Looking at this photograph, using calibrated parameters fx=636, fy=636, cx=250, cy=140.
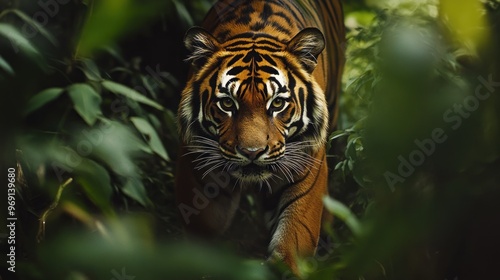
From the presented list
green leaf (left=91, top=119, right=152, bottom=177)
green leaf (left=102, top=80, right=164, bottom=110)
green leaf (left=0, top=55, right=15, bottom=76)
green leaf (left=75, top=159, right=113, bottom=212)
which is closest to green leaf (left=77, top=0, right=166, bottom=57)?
green leaf (left=75, top=159, right=113, bottom=212)

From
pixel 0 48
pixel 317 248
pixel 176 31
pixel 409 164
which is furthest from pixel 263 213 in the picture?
pixel 409 164

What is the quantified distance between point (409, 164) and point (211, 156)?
107 centimetres

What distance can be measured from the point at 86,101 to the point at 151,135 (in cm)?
20

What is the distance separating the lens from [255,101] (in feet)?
4.28

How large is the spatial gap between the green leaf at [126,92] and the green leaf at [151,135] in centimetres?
5

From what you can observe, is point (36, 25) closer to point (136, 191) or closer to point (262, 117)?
point (136, 191)

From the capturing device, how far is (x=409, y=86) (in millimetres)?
251

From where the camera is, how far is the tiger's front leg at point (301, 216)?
141cm

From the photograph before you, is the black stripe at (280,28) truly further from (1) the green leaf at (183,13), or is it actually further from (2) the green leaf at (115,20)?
(2) the green leaf at (115,20)

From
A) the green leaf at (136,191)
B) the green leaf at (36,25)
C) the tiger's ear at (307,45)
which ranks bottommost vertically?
the green leaf at (136,191)

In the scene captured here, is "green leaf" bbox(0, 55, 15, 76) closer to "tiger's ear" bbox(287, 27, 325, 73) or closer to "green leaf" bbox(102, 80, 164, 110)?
"green leaf" bbox(102, 80, 164, 110)

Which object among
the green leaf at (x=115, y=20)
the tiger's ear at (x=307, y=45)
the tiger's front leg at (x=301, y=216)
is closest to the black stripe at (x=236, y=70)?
the tiger's ear at (x=307, y=45)

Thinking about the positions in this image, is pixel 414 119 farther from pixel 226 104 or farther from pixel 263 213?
pixel 263 213

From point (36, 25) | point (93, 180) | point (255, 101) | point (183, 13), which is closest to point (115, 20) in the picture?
point (93, 180)
